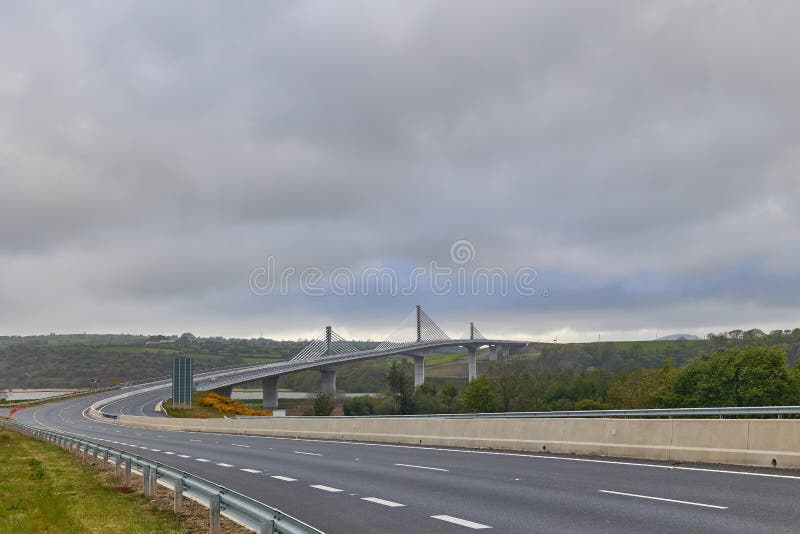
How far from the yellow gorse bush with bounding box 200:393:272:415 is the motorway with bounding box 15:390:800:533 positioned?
8019 cm

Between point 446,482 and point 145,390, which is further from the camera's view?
point 145,390

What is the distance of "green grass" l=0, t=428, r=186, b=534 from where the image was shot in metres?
12.3

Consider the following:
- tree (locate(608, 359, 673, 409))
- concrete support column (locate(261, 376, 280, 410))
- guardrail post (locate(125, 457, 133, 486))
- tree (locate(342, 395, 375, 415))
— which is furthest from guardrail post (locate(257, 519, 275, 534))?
concrete support column (locate(261, 376, 280, 410))

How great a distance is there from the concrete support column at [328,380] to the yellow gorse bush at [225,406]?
2907 centimetres

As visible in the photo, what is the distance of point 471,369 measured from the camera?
565 feet

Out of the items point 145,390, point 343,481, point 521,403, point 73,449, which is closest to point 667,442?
point 343,481

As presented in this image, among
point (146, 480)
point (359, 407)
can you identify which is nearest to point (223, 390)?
point (359, 407)

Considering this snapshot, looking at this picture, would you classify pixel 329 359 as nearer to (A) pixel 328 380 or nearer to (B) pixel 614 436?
(A) pixel 328 380

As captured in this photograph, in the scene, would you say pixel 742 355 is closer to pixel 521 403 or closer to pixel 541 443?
pixel 521 403

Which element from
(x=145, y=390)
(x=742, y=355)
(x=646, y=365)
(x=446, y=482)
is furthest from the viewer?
(x=646, y=365)

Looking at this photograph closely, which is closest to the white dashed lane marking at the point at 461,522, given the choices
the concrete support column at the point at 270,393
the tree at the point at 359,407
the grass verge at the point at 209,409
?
the grass verge at the point at 209,409

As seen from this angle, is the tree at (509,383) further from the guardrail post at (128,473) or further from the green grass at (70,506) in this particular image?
the guardrail post at (128,473)

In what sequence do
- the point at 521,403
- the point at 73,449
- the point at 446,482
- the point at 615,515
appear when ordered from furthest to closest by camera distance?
the point at 521,403
the point at 73,449
the point at 446,482
the point at 615,515

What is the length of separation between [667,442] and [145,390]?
434ft
